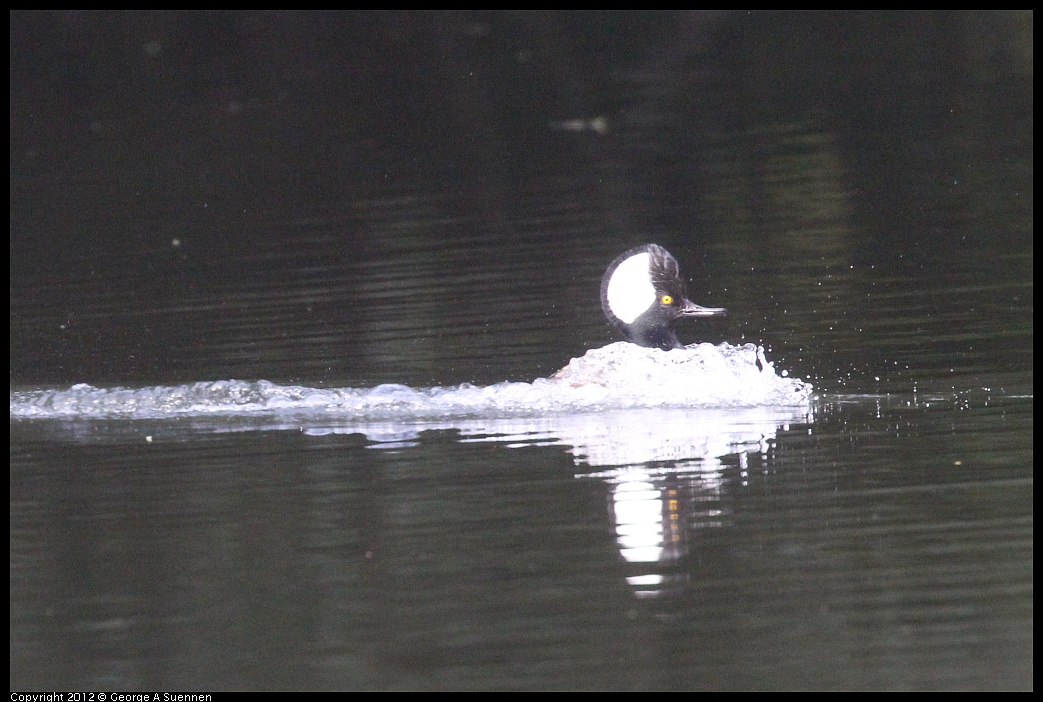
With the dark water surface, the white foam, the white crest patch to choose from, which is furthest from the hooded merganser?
the dark water surface

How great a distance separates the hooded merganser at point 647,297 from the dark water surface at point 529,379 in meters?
0.69

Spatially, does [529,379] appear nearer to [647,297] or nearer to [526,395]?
[526,395]

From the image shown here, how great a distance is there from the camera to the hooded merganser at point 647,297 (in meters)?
11.6

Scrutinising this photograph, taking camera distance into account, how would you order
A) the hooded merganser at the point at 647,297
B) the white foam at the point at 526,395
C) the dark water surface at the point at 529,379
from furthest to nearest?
the hooded merganser at the point at 647,297 → the white foam at the point at 526,395 → the dark water surface at the point at 529,379

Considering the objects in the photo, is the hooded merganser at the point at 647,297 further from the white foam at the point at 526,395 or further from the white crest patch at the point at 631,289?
the white foam at the point at 526,395

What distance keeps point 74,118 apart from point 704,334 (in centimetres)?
→ 1905

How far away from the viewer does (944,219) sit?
16.2 metres

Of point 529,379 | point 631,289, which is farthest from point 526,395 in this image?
point 631,289

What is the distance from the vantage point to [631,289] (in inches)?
460

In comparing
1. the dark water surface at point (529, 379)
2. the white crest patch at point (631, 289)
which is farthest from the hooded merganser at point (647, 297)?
the dark water surface at point (529, 379)

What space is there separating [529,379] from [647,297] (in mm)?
991

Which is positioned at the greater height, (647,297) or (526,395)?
(647,297)

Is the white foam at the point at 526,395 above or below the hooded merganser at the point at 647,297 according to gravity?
below

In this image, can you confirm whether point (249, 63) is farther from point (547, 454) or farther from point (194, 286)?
point (547, 454)
